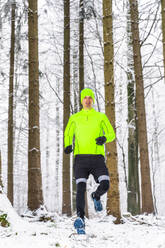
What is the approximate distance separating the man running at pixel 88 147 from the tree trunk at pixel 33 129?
3198 mm

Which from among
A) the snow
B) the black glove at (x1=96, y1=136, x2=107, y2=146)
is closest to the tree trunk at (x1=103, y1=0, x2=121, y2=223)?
the snow

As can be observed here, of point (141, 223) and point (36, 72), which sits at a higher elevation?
point (36, 72)

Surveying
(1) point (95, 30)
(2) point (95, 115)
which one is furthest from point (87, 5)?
(2) point (95, 115)

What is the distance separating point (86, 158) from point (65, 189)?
827 cm

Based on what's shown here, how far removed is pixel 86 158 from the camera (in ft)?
15.9

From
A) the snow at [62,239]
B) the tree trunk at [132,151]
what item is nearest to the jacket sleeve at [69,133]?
the snow at [62,239]

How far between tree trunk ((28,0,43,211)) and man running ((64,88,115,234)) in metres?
3.20

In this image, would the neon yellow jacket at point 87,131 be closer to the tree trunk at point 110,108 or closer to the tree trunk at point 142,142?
the tree trunk at point 110,108

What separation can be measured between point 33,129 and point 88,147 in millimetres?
3522

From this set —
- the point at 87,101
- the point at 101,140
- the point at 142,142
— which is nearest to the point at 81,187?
the point at 101,140

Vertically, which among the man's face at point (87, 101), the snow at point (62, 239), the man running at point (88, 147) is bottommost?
the snow at point (62, 239)

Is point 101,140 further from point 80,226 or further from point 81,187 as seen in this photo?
point 80,226

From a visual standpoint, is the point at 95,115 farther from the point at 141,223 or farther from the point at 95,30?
the point at 95,30

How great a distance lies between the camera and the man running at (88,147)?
188 inches
